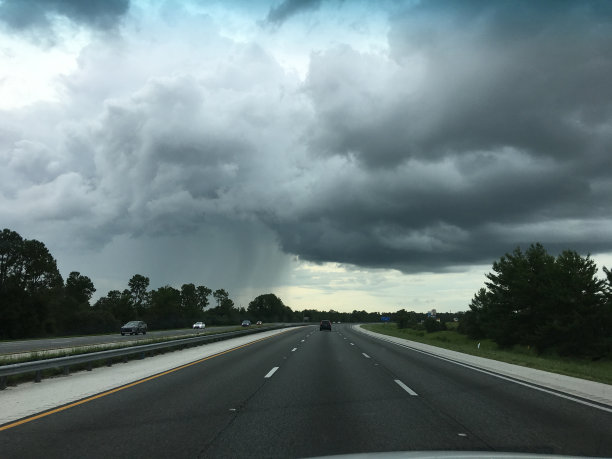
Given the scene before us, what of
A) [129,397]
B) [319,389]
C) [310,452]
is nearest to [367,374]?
[319,389]

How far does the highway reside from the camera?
5734 millimetres

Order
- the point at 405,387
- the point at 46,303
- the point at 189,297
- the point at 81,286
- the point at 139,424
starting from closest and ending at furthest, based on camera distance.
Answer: the point at 139,424
the point at 405,387
the point at 46,303
the point at 81,286
the point at 189,297

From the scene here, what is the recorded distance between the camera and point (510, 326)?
60.5 m

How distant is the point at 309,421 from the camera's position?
7.29 m

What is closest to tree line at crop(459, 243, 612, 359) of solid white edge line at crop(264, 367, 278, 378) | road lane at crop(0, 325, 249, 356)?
road lane at crop(0, 325, 249, 356)

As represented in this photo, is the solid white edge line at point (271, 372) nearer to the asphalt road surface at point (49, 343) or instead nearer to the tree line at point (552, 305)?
the asphalt road surface at point (49, 343)

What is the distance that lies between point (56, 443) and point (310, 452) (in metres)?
3.14

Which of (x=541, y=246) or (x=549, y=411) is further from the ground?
(x=541, y=246)

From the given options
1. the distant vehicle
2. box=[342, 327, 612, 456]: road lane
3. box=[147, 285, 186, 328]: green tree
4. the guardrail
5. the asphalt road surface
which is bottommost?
box=[342, 327, 612, 456]: road lane

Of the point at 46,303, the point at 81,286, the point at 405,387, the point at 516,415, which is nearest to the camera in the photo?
the point at 516,415

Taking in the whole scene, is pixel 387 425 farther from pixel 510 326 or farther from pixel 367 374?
pixel 510 326

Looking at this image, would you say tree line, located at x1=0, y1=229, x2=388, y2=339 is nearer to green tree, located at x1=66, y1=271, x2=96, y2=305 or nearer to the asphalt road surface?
green tree, located at x1=66, y1=271, x2=96, y2=305

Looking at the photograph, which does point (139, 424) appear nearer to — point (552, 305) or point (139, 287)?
point (552, 305)

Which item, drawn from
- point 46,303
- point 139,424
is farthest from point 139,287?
point 139,424
